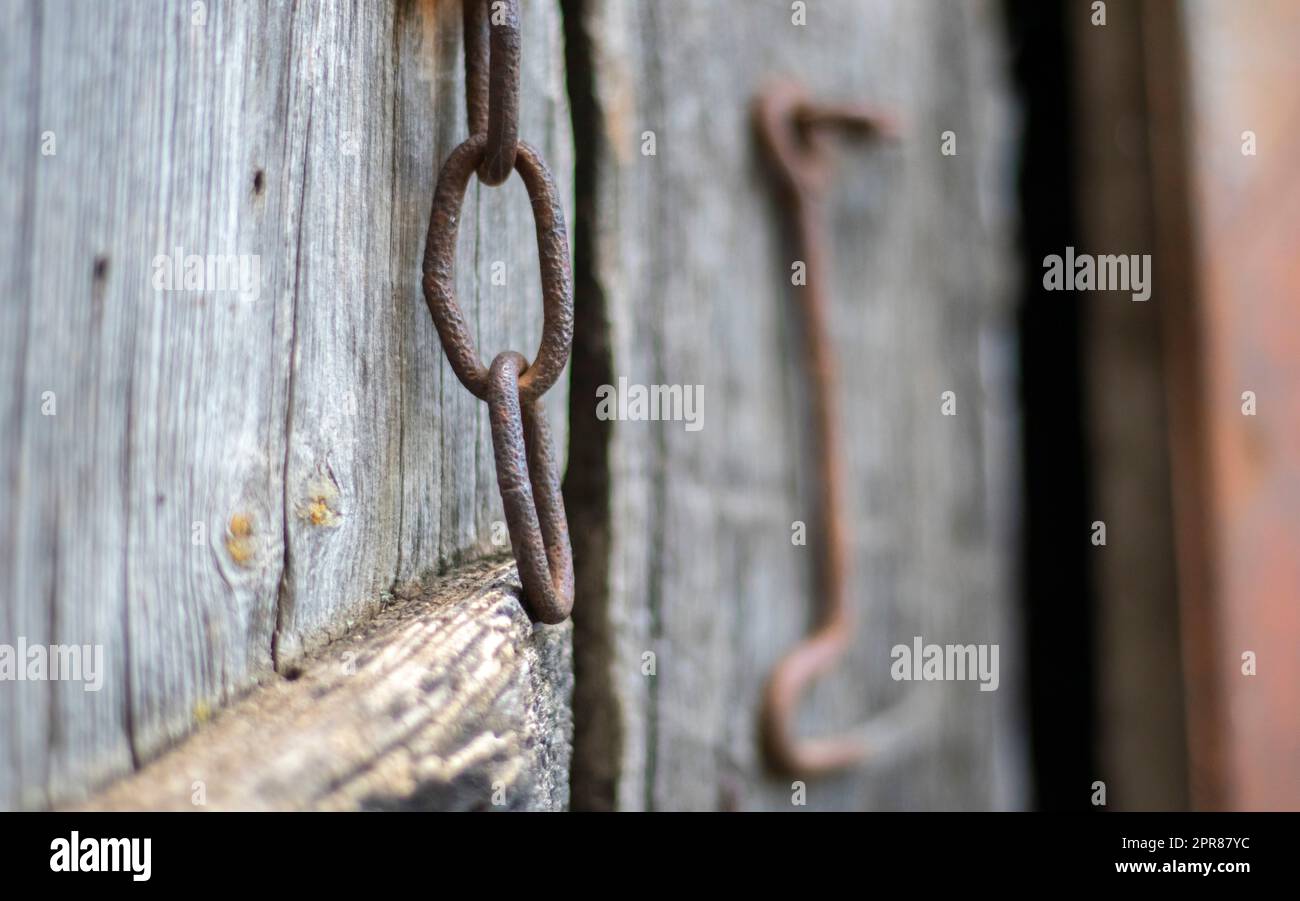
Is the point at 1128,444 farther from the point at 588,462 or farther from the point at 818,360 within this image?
the point at 588,462

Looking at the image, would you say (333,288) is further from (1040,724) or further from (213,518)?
Result: (1040,724)

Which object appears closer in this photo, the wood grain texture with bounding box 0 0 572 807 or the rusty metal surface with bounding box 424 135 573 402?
the wood grain texture with bounding box 0 0 572 807

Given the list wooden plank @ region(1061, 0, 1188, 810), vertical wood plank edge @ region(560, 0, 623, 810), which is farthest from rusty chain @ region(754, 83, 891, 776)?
wooden plank @ region(1061, 0, 1188, 810)

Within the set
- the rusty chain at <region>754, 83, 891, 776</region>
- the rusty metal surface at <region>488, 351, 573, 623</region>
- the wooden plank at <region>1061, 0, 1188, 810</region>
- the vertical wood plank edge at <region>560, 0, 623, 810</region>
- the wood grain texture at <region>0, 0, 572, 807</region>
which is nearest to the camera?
the wood grain texture at <region>0, 0, 572, 807</region>

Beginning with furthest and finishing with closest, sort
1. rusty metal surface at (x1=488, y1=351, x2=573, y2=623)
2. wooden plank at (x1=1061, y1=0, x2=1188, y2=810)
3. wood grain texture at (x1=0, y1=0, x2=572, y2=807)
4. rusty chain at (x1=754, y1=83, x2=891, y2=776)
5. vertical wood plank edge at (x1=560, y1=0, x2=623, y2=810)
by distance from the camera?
wooden plank at (x1=1061, y1=0, x2=1188, y2=810) < rusty chain at (x1=754, y1=83, x2=891, y2=776) < vertical wood plank edge at (x1=560, y1=0, x2=623, y2=810) < rusty metal surface at (x1=488, y1=351, x2=573, y2=623) < wood grain texture at (x1=0, y1=0, x2=572, y2=807)

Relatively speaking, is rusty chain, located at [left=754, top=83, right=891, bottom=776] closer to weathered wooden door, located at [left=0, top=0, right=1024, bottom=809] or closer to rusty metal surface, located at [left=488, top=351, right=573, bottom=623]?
weathered wooden door, located at [left=0, top=0, right=1024, bottom=809]

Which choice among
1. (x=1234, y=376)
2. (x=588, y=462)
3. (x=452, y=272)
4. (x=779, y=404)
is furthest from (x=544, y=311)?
(x=1234, y=376)
